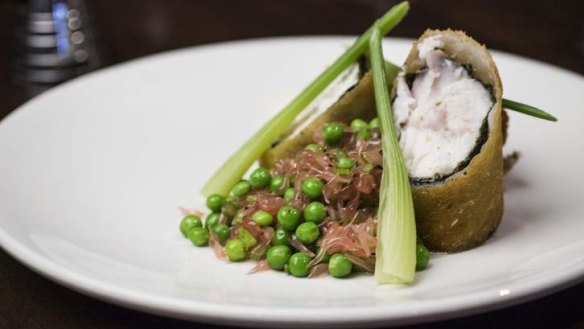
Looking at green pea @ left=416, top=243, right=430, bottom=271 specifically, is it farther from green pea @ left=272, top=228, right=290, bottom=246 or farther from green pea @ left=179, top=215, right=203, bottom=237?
green pea @ left=179, top=215, right=203, bottom=237

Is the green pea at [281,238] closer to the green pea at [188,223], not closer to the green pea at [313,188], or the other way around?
the green pea at [313,188]

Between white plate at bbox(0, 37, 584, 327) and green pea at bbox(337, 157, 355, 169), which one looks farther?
green pea at bbox(337, 157, 355, 169)

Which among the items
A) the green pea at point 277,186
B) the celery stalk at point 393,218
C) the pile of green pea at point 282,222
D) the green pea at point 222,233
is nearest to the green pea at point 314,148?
the pile of green pea at point 282,222

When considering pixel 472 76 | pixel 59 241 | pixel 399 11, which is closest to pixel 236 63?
pixel 399 11

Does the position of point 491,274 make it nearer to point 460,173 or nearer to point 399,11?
point 460,173

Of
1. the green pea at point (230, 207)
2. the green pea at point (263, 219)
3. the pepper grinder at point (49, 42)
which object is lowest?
the pepper grinder at point (49, 42)

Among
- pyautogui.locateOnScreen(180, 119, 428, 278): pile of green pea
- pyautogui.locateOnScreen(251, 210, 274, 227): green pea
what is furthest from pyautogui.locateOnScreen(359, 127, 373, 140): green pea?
pyautogui.locateOnScreen(251, 210, 274, 227): green pea

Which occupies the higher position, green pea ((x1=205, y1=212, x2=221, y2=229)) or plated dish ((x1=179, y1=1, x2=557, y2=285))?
plated dish ((x1=179, y1=1, x2=557, y2=285))
